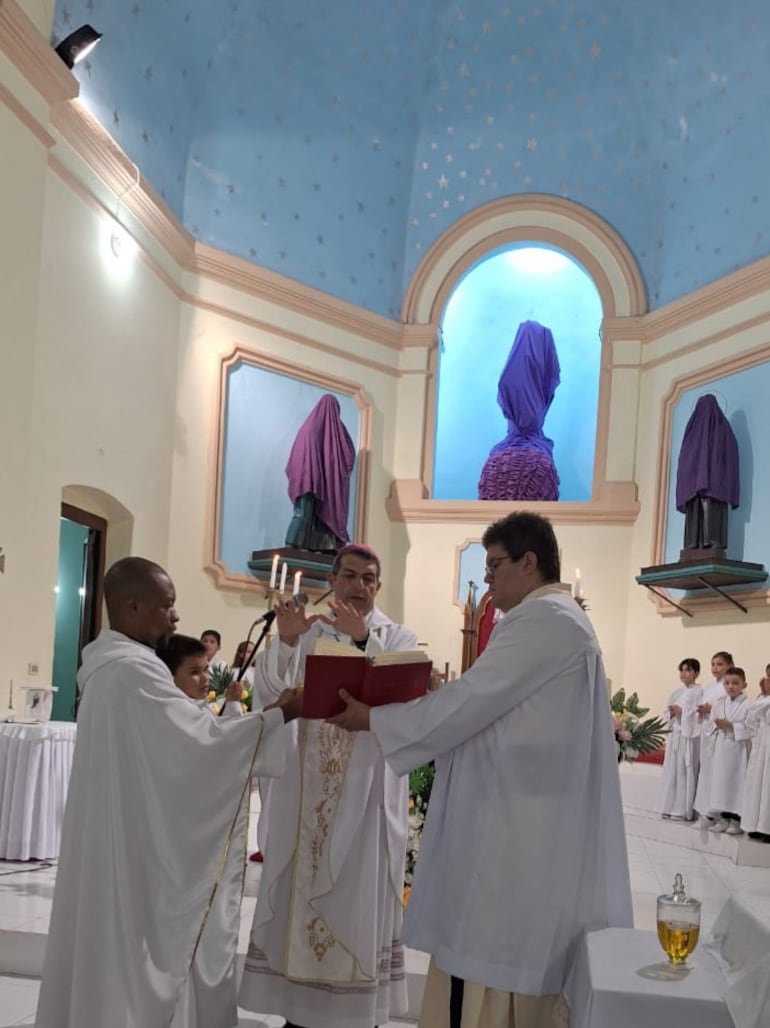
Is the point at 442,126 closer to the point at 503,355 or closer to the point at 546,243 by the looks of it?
the point at 546,243

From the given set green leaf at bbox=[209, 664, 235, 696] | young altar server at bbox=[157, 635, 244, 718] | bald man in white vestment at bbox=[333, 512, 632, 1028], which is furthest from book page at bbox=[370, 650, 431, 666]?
green leaf at bbox=[209, 664, 235, 696]

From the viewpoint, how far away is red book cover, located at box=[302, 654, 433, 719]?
11.3 feet

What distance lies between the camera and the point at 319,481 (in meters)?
12.7

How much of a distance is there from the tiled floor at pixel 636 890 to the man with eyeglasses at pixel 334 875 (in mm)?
606

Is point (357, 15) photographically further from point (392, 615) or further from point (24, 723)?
point (24, 723)

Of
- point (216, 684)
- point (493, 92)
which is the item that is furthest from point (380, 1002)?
point (493, 92)

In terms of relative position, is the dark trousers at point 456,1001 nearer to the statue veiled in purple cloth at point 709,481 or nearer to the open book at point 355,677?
the open book at point 355,677

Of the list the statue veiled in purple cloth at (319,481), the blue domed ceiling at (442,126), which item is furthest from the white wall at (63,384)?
the blue domed ceiling at (442,126)

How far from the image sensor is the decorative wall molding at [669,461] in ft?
39.0

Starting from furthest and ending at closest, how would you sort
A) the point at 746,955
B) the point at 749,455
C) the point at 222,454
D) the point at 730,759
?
the point at 222,454
the point at 749,455
the point at 730,759
the point at 746,955

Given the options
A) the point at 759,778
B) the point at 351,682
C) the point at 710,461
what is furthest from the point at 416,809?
the point at 710,461

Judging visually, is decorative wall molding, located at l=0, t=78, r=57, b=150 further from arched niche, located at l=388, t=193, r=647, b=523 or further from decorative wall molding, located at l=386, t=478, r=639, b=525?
decorative wall molding, located at l=386, t=478, r=639, b=525

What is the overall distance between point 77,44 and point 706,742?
8206 mm

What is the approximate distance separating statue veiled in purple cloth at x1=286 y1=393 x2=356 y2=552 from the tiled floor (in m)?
4.66
